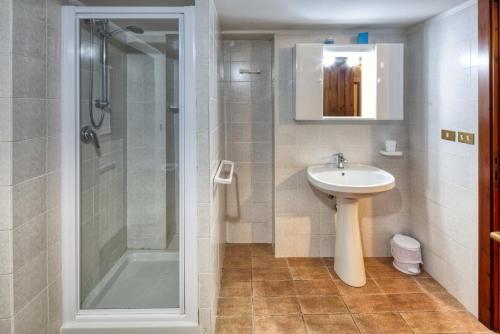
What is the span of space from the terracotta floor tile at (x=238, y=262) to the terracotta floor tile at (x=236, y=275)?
7 cm

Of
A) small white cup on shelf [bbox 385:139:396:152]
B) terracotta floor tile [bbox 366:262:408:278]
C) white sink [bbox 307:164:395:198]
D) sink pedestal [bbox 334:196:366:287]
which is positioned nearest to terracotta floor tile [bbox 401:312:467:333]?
sink pedestal [bbox 334:196:366:287]

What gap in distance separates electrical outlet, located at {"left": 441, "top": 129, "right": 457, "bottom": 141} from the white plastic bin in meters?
0.94

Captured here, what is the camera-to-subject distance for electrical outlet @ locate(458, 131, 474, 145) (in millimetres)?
2461

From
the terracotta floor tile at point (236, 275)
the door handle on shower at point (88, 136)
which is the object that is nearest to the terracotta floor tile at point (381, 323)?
the terracotta floor tile at point (236, 275)

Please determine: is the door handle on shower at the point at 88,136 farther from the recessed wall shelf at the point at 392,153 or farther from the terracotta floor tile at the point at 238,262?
the recessed wall shelf at the point at 392,153

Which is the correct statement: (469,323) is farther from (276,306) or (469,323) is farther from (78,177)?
(78,177)

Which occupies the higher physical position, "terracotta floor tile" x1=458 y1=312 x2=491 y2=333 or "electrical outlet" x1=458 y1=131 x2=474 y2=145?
"electrical outlet" x1=458 y1=131 x2=474 y2=145

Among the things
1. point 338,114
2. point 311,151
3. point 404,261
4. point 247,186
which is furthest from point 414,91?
point 247,186

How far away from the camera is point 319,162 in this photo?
3.43 metres

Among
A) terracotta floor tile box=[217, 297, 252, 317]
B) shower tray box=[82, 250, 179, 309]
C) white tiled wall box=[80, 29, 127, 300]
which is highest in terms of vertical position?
white tiled wall box=[80, 29, 127, 300]

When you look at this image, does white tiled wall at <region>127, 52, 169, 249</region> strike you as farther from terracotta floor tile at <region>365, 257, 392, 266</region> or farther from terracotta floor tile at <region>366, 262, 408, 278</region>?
terracotta floor tile at <region>365, 257, 392, 266</region>

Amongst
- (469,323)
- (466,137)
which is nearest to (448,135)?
(466,137)

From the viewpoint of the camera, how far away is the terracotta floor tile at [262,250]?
11.8 ft

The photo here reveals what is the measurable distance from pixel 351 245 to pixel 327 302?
51 centimetres
